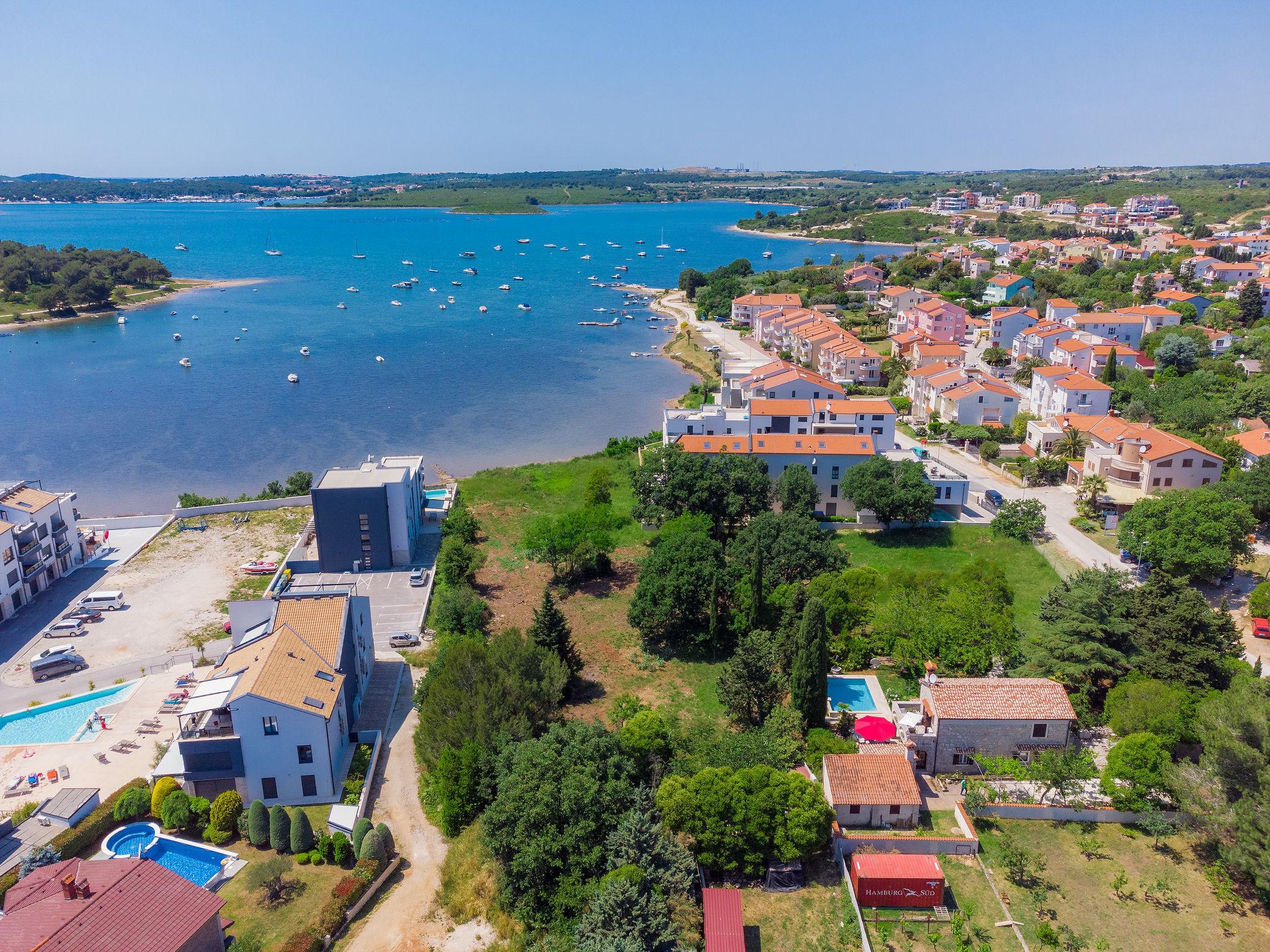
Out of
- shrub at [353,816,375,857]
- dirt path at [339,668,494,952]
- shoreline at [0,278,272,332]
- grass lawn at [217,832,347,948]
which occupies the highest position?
shoreline at [0,278,272,332]

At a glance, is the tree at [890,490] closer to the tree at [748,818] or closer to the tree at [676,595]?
the tree at [676,595]

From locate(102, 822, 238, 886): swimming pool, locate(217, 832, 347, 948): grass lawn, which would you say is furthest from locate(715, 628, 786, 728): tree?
locate(102, 822, 238, 886): swimming pool

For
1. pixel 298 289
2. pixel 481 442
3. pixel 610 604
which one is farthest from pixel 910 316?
pixel 298 289

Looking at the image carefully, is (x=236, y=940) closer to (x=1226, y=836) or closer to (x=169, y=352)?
(x=1226, y=836)

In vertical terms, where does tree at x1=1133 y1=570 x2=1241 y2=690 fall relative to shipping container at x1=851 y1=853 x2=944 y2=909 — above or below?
above

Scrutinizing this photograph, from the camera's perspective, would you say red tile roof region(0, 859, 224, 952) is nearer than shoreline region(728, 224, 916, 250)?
Yes

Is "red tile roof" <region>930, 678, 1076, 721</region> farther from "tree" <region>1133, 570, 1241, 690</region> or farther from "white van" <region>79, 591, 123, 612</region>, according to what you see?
"white van" <region>79, 591, 123, 612</region>
